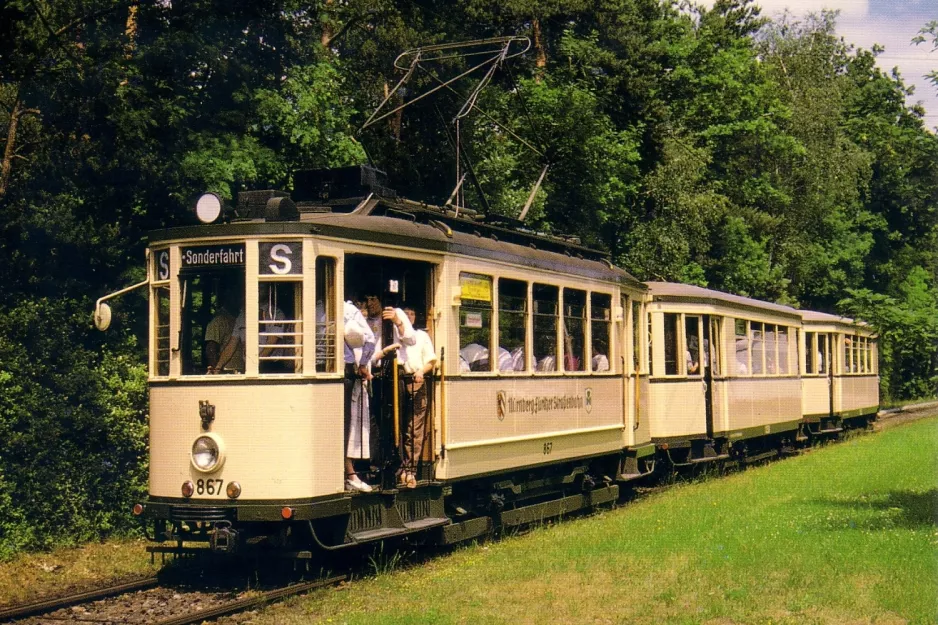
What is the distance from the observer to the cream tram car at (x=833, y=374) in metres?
27.3

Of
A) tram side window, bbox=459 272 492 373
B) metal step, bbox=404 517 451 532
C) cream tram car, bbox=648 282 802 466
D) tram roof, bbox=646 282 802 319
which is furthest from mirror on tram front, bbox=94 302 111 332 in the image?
cream tram car, bbox=648 282 802 466

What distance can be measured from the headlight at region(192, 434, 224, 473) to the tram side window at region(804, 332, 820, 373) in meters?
19.4

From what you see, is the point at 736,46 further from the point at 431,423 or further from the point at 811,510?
the point at 431,423

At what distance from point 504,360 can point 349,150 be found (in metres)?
7.34

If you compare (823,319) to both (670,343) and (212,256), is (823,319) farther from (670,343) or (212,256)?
(212,256)

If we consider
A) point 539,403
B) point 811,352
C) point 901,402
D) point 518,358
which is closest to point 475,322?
point 518,358

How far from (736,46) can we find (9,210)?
33.3 meters

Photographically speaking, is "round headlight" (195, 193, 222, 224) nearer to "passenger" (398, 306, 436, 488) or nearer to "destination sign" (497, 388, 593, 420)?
"passenger" (398, 306, 436, 488)

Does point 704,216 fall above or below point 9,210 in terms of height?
above

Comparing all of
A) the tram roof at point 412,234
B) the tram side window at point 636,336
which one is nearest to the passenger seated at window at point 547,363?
the tram roof at point 412,234

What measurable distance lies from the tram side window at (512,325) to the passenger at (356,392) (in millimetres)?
2225

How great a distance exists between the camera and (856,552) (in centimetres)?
1087

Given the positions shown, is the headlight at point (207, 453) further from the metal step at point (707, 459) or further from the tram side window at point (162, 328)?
the metal step at point (707, 459)

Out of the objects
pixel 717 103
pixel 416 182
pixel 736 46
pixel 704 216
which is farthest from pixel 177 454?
pixel 736 46
